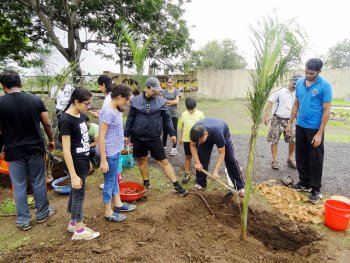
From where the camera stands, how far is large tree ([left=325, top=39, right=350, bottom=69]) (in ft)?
108

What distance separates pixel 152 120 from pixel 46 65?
2.77m

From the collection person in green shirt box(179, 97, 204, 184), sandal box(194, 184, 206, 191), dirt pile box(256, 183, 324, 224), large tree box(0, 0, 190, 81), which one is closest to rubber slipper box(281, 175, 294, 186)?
dirt pile box(256, 183, 324, 224)

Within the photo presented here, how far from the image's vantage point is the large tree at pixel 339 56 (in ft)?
108

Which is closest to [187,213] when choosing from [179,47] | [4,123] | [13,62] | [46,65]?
[4,123]

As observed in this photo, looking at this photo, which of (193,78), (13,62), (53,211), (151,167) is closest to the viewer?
(53,211)

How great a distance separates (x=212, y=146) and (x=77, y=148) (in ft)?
6.95

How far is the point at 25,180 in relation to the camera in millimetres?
3467

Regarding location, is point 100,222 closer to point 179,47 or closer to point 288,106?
point 288,106

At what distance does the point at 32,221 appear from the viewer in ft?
12.0

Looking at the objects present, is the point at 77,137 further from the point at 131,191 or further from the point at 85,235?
the point at 131,191

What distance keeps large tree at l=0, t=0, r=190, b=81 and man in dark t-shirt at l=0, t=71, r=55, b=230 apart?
796cm

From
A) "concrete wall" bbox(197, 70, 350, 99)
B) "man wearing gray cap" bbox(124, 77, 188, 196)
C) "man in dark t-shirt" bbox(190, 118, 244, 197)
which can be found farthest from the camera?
"concrete wall" bbox(197, 70, 350, 99)

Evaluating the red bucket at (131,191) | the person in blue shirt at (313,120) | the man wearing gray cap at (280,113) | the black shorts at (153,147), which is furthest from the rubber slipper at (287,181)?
the red bucket at (131,191)

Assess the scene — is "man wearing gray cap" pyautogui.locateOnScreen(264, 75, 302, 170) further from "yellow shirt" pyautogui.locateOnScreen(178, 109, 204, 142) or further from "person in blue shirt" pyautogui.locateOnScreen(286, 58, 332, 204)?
"yellow shirt" pyautogui.locateOnScreen(178, 109, 204, 142)
